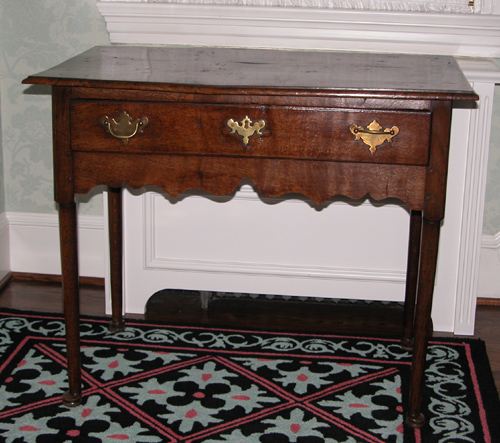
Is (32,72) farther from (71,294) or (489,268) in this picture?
(489,268)

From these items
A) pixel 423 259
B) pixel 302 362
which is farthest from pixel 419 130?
pixel 302 362

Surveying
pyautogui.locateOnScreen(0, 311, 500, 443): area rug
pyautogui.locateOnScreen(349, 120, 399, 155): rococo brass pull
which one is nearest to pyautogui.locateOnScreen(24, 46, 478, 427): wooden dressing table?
pyautogui.locateOnScreen(349, 120, 399, 155): rococo brass pull

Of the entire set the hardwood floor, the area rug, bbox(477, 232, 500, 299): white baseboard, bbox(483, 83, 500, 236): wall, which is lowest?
the area rug

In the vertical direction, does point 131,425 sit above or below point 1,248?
below

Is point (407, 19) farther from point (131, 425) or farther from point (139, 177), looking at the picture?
point (131, 425)

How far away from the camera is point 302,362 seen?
2404 millimetres

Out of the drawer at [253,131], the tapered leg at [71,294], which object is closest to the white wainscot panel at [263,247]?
the tapered leg at [71,294]

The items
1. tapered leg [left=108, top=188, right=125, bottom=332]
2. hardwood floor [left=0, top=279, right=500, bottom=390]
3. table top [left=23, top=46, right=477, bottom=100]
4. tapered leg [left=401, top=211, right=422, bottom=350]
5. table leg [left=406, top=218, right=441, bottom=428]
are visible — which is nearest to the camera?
table top [left=23, top=46, right=477, bottom=100]

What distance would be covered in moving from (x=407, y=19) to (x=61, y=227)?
→ 141cm

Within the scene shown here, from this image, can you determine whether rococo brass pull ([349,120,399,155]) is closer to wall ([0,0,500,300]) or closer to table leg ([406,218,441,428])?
table leg ([406,218,441,428])

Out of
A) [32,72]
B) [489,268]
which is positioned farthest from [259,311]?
[32,72]

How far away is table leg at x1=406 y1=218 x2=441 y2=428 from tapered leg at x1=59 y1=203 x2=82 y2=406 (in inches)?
37.5

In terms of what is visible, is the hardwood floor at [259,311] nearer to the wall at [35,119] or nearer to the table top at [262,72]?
the wall at [35,119]

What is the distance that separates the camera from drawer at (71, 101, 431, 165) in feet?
6.11
